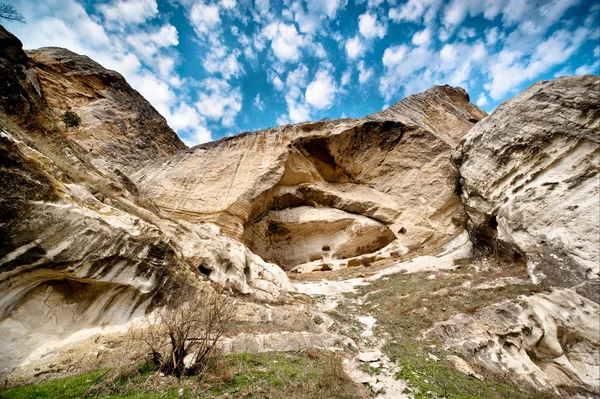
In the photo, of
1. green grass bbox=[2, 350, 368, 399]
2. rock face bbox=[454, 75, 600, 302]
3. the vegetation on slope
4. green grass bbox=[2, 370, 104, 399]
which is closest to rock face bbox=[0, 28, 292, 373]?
green grass bbox=[2, 370, 104, 399]

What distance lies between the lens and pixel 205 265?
9398mm

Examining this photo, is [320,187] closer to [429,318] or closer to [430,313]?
[430,313]

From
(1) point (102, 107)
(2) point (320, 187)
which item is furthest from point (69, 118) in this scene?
(2) point (320, 187)

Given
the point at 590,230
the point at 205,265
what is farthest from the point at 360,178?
the point at 205,265

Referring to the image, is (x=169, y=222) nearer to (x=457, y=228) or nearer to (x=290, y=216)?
(x=290, y=216)

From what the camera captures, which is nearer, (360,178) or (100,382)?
(100,382)

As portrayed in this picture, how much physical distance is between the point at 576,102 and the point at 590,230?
615 cm

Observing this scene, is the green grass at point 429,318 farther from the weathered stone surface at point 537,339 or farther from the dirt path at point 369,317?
the weathered stone surface at point 537,339

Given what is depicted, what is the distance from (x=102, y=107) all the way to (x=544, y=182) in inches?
1177

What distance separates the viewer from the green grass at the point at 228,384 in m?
3.82

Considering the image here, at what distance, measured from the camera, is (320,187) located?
21.9 metres

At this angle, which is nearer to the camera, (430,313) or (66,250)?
(66,250)

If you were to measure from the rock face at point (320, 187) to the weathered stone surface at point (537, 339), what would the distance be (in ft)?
35.8

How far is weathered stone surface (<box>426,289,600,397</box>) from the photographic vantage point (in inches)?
239
